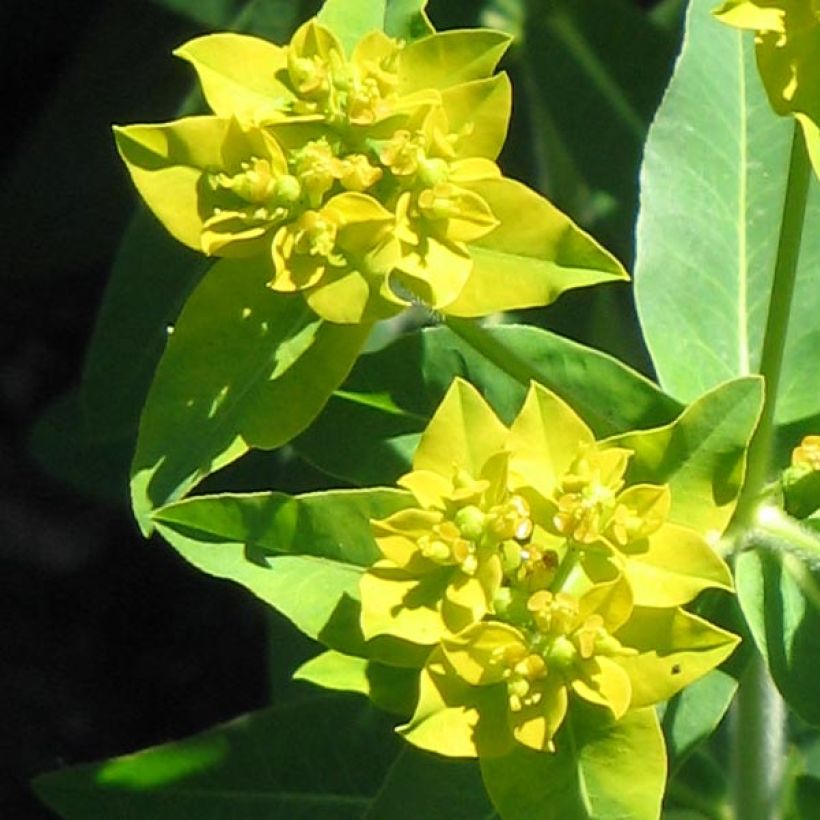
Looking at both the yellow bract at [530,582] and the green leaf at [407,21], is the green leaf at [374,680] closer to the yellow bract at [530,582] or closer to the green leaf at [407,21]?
the yellow bract at [530,582]

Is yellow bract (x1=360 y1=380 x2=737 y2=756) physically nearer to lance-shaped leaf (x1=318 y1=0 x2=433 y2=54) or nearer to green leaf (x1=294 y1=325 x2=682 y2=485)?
green leaf (x1=294 y1=325 x2=682 y2=485)

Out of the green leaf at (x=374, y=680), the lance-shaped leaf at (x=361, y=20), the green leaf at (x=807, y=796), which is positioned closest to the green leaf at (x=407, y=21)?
the lance-shaped leaf at (x=361, y=20)

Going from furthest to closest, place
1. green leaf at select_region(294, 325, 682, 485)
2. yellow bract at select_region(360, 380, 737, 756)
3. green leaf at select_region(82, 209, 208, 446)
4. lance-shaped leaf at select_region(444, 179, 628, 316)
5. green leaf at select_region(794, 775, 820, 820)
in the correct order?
green leaf at select_region(82, 209, 208, 446)
green leaf at select_region(794, 775, 820, 820)
green leaf at select_region(294, 325, 682, 485)
lance-shaped leaf at select_region(444, 179, 628, 316)
yellow bract at select_region(360, 380, 737, 756)

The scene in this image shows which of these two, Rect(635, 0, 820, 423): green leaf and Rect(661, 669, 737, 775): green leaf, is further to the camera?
Rect(635, 0, 820, 423): green leaf

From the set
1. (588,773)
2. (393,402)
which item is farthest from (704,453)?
(393,402)

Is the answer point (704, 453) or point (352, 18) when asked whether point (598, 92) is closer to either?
point (352, 18)

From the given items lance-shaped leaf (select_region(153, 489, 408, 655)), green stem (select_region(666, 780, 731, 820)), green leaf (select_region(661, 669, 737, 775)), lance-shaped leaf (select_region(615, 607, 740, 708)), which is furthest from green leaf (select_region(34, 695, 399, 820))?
lance-shaped leaf (select_region(615, 607, 740, 708))
